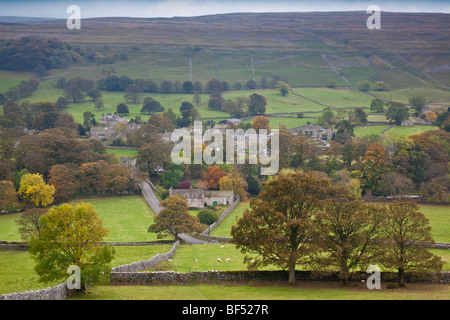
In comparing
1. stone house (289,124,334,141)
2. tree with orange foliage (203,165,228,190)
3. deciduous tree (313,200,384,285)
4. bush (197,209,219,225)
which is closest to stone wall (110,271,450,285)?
deciduous tree (313,200,384,285)

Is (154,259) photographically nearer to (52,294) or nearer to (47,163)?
(52,294)

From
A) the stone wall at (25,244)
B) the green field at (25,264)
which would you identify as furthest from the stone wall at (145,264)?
the stone wall at (25,244)

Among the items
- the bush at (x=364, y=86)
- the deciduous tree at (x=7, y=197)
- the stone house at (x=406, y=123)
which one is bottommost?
the deciduous tree at (x=7, y=197)

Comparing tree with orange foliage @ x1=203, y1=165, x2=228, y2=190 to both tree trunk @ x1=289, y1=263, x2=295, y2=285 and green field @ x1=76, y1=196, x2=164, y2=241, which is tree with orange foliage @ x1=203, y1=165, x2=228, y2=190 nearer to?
green field @ x1=76, y1=196, x2=164, y2=241

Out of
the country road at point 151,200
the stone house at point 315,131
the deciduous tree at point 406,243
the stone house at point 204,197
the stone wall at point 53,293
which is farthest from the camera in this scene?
the stone house at point 315,131

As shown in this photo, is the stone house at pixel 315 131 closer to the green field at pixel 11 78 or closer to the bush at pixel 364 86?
the bush at pixel 364 86

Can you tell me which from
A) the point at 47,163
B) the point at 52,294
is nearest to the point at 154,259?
the point at 52,294
